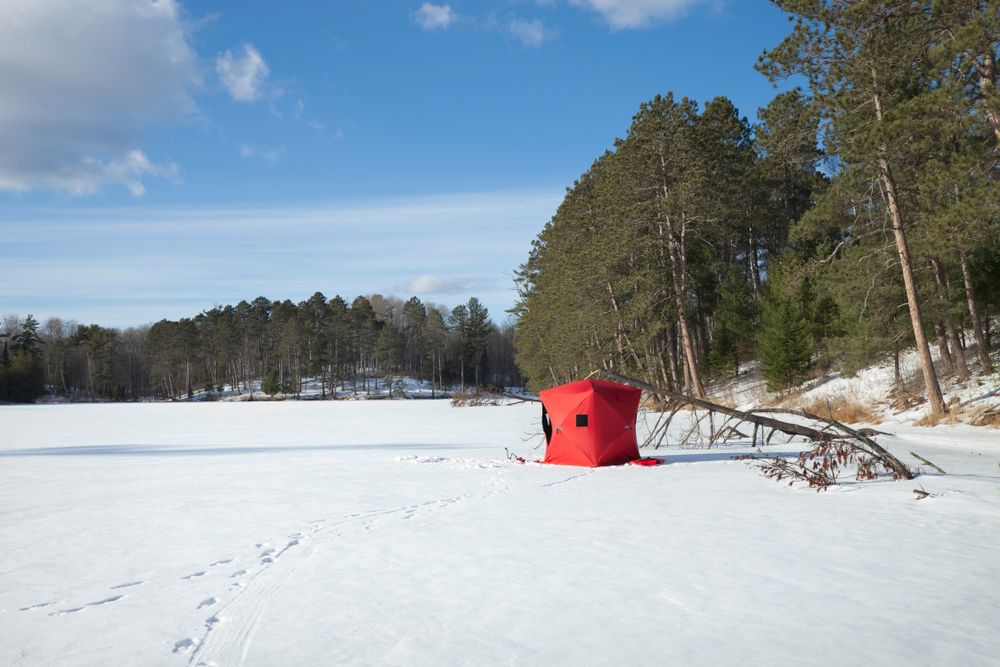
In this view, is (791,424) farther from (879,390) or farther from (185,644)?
(879,390)

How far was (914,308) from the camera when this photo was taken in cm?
1548

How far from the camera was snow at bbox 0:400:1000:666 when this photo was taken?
13.0 ft

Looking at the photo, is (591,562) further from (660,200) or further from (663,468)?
(660,200)

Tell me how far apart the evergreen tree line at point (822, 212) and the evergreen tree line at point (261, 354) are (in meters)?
51.2

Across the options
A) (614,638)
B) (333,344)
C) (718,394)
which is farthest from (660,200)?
(333,344)

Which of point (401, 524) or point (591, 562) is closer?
point (591, 562)

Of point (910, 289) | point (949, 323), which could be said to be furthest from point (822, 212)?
point (949, 323)

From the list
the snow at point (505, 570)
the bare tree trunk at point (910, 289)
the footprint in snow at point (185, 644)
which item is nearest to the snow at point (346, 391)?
the bare tree trunk at point (910, 289)

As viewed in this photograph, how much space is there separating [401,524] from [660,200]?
2020cm

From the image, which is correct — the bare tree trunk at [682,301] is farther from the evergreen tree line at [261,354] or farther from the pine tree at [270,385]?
the pine tree at [270,385]

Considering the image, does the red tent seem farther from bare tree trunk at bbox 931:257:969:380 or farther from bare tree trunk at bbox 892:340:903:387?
bare tree trunk at bbox 931:257:969:380

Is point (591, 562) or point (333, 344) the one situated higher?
point (333, 344)

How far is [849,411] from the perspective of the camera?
1828cm

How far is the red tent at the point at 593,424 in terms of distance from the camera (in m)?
12.2
